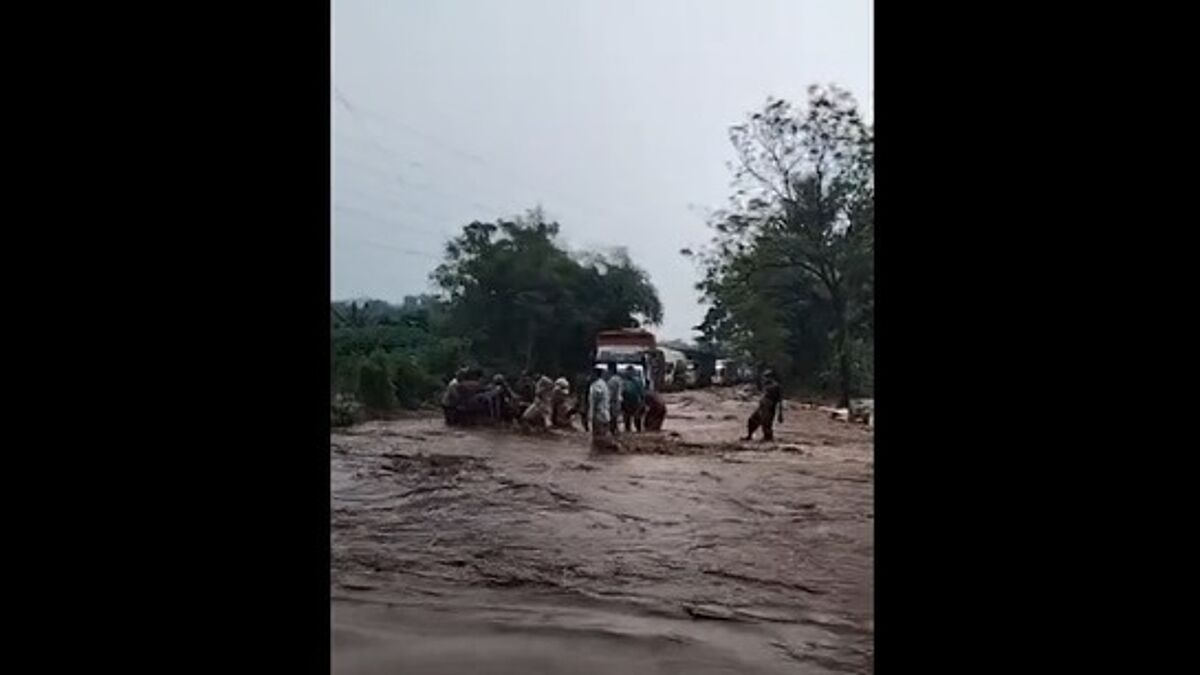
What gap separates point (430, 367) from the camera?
3.42 metres

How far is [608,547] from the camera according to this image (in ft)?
10.8

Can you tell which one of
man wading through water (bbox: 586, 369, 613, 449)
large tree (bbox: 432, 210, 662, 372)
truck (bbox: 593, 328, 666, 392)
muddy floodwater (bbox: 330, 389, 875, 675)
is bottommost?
muddy floodwater (bbox: 330, 389, 875, 675)

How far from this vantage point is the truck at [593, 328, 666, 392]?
340 cm

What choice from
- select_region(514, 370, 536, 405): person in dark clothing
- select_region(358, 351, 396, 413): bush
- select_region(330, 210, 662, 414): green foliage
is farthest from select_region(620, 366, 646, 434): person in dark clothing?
select_region(358, 351, 396, 413): bush

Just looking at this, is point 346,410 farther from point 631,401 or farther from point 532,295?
point 631,401

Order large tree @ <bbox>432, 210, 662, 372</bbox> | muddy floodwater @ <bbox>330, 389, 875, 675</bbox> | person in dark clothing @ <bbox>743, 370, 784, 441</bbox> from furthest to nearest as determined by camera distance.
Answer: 1. large tree @ <bbox>432, 210, 662, 372</bbox>
2. person in dark clothing @ <bbox>743, 370, 784, 441</bbox>
3. muddy floodwater @ <bbox>330, 389, 875, 675</bbox>

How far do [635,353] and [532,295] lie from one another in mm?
379

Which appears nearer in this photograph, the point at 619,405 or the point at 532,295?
the point at 619,405

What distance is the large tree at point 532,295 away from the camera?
135 inches

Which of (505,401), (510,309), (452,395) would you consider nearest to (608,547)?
(505,401)

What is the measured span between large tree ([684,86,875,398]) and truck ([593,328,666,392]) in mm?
169

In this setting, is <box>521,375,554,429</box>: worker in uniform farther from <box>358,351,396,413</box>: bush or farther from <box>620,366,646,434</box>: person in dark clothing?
<box>358,351,396,413</box>: bush
